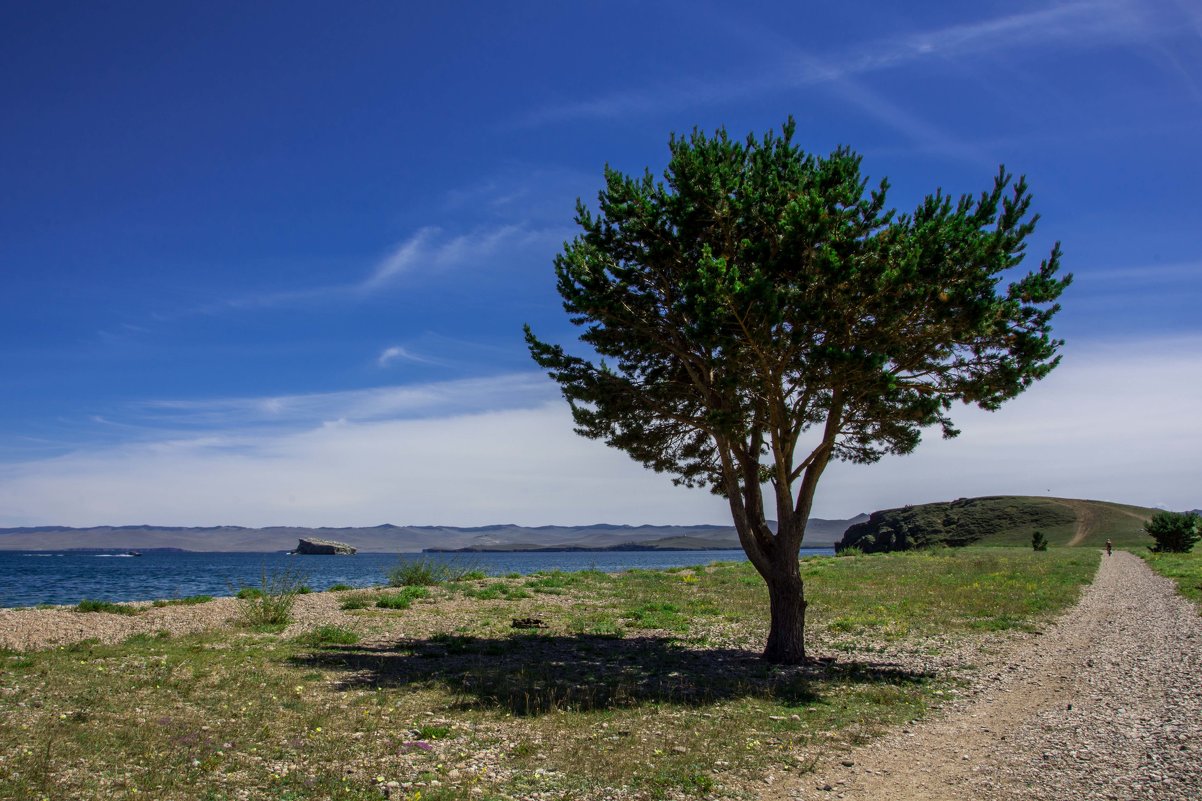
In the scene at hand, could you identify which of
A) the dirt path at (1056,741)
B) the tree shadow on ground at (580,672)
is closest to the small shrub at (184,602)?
the tree shadow on ground at (580,672)

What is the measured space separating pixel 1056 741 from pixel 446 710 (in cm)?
855

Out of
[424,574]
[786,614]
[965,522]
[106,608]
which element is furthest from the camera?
[965,522]

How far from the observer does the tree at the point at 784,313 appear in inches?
536

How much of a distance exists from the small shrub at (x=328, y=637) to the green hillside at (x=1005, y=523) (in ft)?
333

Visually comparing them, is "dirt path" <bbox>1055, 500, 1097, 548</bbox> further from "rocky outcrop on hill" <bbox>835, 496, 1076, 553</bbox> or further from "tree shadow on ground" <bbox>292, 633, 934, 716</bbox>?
"tree shadow on ground" <bbox>292, 633, 934, 716</bbox>

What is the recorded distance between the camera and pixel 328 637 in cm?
1781

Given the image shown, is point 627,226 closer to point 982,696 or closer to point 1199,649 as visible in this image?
point 982,696

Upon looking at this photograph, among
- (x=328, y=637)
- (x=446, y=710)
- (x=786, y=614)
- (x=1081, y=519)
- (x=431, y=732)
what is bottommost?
(x=1081, y=519)

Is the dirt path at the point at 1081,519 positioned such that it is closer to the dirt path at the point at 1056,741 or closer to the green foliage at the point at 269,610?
the dirt path at the point at 1056,741

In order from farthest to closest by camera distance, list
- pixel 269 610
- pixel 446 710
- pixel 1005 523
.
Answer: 1. pixel 1005 523
2. pixel 269 610
3. pixel 446 710

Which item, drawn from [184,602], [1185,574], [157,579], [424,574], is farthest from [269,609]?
[157,579]

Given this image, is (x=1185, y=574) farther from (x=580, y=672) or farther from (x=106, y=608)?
(x=106, y=608)

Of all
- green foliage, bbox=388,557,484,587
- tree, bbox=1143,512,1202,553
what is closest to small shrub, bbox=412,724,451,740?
green foliage, bbox=388,557,484,587

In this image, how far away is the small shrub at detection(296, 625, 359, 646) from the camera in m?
17.3
